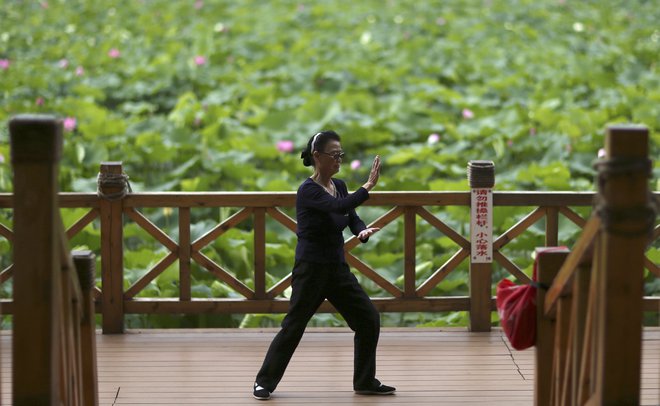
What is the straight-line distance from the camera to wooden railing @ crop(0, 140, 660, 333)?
5.87 metres

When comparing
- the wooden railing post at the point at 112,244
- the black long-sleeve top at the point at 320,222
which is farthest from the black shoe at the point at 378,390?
the wooden railing post at the point at 112,244

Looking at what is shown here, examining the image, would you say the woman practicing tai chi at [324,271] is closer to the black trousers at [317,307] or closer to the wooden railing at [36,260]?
the black trousers at [317,307]

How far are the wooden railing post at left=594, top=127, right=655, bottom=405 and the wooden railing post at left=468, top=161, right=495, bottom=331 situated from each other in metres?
2.79

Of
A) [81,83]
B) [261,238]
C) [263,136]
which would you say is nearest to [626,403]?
[261,238]

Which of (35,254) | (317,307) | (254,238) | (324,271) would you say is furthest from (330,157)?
(35,254)

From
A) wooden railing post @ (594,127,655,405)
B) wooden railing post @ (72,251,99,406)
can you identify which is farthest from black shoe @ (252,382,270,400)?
wooden railing post @ (594,127,655,405)

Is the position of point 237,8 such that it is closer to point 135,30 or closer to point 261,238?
point 135,30

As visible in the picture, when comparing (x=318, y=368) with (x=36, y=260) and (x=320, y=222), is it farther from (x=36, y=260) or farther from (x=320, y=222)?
(x=36, y=260)

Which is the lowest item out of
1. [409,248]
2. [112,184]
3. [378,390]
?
[378,390]

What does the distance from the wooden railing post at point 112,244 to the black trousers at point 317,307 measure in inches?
53.8

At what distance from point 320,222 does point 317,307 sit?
0.38 meters

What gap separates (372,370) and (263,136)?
23.8ft

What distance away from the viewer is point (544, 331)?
12.7ft

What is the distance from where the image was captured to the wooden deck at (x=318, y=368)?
4.91m
